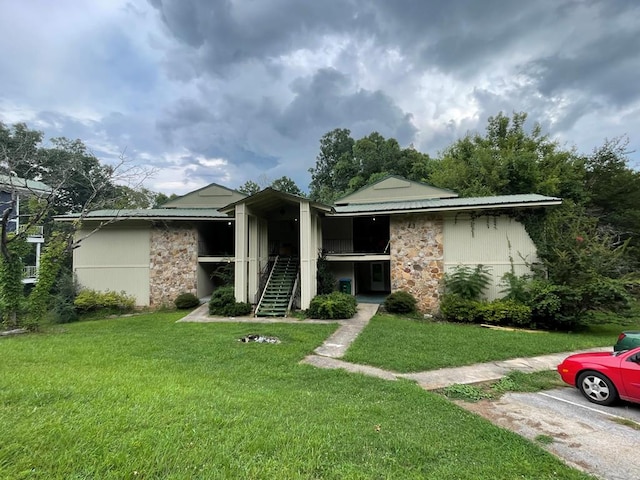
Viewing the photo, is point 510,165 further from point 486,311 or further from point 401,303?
point 401,303

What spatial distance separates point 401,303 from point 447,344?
4.66 meters

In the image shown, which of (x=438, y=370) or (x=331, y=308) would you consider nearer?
(x=438, y=370)

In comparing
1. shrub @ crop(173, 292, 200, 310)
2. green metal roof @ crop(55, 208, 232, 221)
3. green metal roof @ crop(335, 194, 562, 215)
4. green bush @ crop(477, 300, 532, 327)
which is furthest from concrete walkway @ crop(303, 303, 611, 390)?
green metal roof @ crop(55, 208, 232, 221)

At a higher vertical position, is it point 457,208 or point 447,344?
point 457,208

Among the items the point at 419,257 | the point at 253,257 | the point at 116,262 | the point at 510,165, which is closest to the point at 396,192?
the point at 419,257

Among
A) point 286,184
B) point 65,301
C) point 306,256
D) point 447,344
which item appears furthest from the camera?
point 286,184

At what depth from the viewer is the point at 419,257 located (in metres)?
14.5

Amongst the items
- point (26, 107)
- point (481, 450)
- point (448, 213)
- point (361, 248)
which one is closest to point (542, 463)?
point (481, 450)

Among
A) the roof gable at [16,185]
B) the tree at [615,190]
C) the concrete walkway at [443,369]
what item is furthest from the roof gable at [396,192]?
the roof gable at [16,185]

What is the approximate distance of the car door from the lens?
523 cm

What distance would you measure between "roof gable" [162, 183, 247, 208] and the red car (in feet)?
59.3

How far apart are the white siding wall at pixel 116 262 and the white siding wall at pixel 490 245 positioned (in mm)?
15004

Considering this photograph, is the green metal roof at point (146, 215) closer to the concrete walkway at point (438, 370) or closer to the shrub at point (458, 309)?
the concrete walkway at point (438, 370)

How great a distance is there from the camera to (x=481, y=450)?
3594mm
